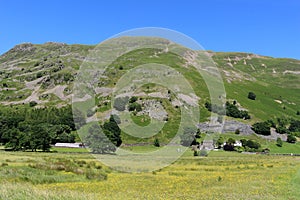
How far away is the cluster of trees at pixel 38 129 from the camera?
4085 inches

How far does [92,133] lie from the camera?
9819 centimetres

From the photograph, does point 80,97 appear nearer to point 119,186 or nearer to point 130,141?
point 130,141

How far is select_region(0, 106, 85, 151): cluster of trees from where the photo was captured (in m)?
104

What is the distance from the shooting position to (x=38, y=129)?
10875 cm

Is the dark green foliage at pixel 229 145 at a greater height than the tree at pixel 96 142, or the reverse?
the tree at pixel 96 142

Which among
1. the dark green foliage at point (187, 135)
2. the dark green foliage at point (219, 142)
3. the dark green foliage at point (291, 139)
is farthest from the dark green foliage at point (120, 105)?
the dark green foliage at point (291, 139)

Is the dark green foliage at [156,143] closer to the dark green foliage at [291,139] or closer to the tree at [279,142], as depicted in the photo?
the tree at [279,142]

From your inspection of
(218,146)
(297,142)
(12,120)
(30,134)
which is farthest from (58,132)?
(297,142)

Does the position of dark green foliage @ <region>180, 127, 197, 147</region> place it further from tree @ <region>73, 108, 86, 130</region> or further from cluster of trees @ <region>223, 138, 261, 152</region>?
cluster of trees @ <region>223, 138, 261, 152</region>

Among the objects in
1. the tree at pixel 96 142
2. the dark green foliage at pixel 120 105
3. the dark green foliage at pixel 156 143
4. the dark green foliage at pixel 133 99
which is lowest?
the dark green foliage at pixel 156 143

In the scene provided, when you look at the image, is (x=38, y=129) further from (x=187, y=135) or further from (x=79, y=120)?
(x=187, y=135)

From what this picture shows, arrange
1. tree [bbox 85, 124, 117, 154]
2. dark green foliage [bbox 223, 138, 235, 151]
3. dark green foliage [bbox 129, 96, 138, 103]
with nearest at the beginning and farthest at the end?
1. tree [bbox 85, 124, 117, 154]
2. dark green foliage [bbox 223, 138, 235, 151]
3. dark green foliage [bbox 129, 96, 138, 103]

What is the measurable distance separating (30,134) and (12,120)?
53.7m

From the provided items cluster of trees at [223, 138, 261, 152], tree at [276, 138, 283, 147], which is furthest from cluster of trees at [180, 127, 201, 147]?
tree at [276, 138, 283, 147]
